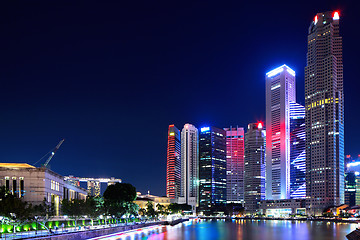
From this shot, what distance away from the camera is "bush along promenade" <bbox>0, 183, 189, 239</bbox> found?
47.4 m

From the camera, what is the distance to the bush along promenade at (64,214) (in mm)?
47375

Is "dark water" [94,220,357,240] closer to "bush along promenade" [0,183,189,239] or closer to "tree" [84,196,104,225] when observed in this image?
"bush along promenade" [0,183,189,239]

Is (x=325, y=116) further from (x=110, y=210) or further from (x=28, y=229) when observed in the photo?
(x=28, y=229)

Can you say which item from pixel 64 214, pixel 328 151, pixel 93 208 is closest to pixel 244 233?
pixel 93 208

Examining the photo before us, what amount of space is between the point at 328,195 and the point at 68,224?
15704cm

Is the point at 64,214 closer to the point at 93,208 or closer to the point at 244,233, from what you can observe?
the point at 93,208

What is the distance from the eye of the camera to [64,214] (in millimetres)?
80750

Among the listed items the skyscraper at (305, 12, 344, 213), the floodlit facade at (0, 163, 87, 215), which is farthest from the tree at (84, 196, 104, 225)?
the skyscraper at (305, 12, 344, 213)

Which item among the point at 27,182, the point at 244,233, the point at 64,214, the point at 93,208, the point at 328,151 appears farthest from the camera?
the point at 328,151

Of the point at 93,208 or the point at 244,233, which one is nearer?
the point at 93,208

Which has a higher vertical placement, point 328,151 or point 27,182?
point 328,151

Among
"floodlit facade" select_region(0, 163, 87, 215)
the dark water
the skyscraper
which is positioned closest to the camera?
"floodlit facade" select_region(0, 163, 87, 215)

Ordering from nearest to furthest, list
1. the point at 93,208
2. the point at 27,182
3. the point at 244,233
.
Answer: the point at 27,182 → the point at 93,208 → the point at 244,233

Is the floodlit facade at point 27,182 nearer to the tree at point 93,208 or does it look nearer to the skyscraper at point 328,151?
the tree at point 93,208
